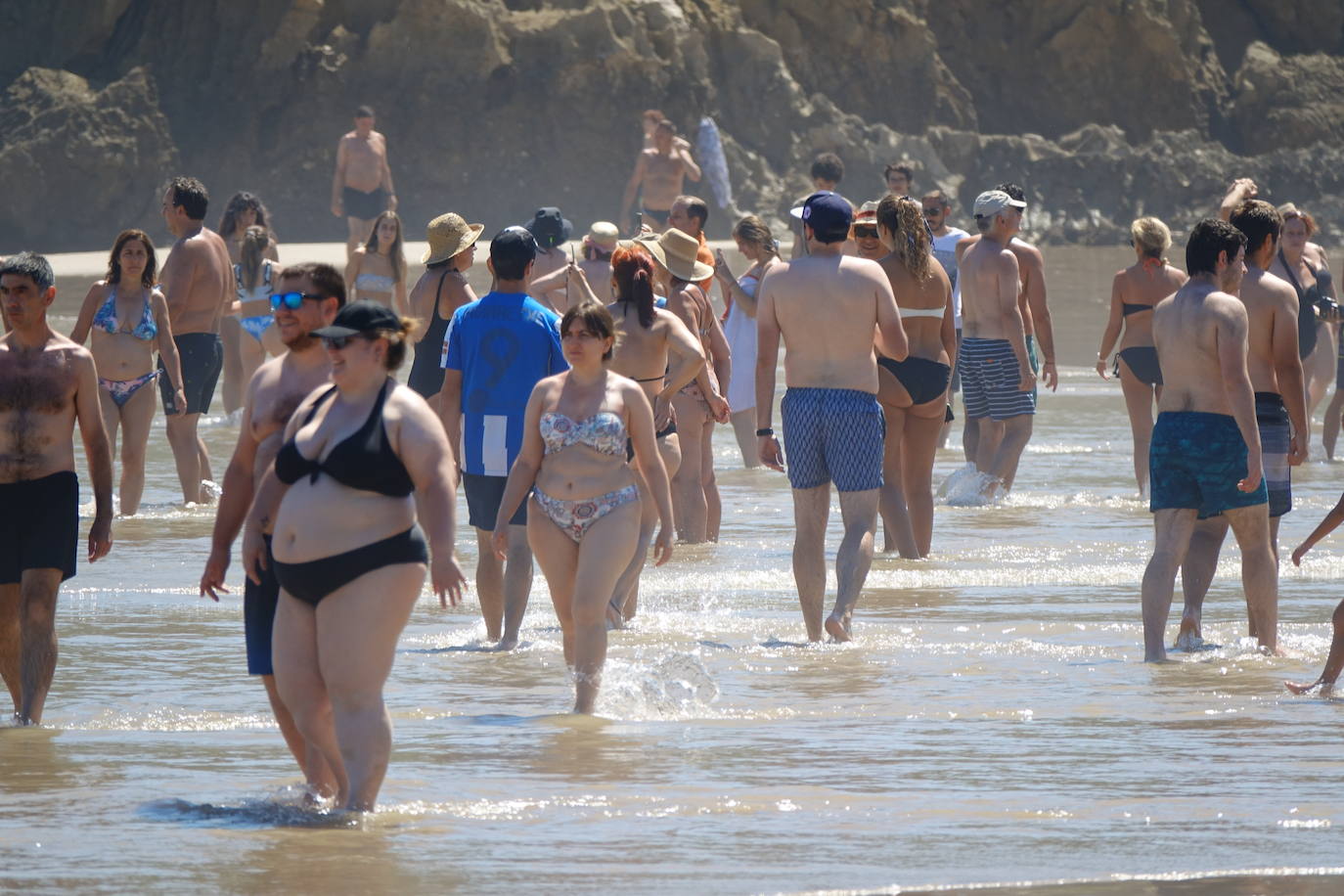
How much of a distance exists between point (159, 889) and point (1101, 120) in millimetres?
38307

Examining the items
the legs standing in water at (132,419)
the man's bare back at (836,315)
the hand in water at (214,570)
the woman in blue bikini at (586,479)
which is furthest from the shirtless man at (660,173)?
the hand in water at (214,570)

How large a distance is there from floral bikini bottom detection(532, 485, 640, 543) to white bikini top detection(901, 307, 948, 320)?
309cm

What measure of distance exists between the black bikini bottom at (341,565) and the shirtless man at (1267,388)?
3668 millimetres

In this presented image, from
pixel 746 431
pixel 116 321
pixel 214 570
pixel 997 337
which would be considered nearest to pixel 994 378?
pixel 997 337

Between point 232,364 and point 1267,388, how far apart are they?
9.71 metres

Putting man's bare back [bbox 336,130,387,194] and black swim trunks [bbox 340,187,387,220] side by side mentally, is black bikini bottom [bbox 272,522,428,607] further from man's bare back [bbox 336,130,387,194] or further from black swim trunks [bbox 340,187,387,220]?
black swim trunks [bbox 340,187,387,220]

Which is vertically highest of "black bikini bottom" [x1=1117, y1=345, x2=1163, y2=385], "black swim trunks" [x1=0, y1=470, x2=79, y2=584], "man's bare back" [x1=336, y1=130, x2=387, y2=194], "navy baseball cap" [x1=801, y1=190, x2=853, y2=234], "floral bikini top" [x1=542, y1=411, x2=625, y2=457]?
"man's bare back" [x1=336, y1=130, x2=387, y2=194]

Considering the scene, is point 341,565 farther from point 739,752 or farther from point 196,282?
point 196,282

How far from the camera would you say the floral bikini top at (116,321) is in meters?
11.0

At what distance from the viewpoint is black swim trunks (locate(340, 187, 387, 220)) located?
25797 millimetres

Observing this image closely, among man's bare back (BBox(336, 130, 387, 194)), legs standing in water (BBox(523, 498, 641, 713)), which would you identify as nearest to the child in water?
legs standing in water (BBox(523, 498, 641, 713))

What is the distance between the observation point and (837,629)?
8.21 metres

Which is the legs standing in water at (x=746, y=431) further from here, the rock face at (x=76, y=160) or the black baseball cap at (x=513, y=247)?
the rock face at (x=76, y=160)

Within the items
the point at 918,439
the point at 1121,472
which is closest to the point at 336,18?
the point at 1121,472
